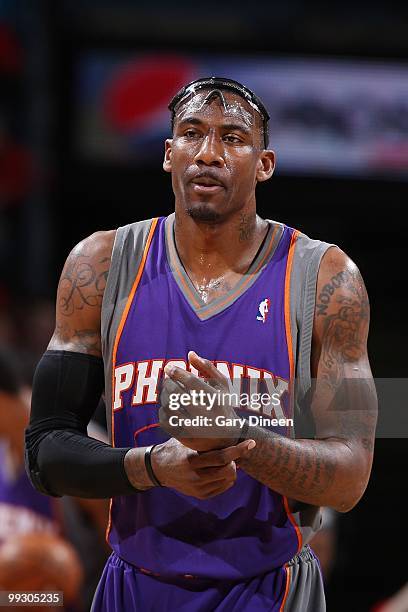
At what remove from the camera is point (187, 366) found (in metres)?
2.72

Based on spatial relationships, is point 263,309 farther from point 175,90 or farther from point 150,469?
point 175,90

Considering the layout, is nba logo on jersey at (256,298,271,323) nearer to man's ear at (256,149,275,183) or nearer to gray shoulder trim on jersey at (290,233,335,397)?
gray shoulder trim on jersey at (290,233,335,397)

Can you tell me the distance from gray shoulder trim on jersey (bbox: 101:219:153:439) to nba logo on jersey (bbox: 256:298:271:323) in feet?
1.14

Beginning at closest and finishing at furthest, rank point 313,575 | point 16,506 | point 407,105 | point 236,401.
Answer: point 236,401 → point 313,575 → point 16,506 → point 407,105

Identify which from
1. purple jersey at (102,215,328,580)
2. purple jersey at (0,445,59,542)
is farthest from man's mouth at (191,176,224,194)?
purple jersey at (0,445,59,542)

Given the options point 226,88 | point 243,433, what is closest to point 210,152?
point 226,88

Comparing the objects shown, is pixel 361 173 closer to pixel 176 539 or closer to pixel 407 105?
pixel 407 105

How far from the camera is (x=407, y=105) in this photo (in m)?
8.71

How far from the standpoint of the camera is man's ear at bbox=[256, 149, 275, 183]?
2.91 m

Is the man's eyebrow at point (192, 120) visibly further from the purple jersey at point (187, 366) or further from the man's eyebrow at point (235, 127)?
the purple jersey at point (187, 366)

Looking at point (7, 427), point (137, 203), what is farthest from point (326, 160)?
point (7, 427)

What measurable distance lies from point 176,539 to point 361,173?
21.1 ft

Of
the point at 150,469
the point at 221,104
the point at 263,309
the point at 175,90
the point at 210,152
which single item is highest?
the point at 175,90

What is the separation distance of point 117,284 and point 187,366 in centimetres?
31
